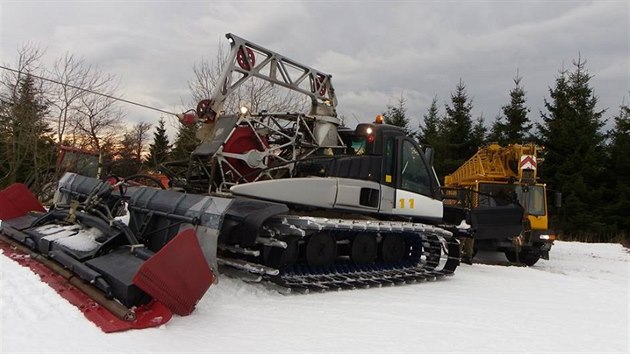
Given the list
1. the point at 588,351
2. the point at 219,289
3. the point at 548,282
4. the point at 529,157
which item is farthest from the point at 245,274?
the point at 529,157

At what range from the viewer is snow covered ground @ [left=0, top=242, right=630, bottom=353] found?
10.9ft

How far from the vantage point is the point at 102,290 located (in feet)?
13.3

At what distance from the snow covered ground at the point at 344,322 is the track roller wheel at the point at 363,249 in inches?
25.5

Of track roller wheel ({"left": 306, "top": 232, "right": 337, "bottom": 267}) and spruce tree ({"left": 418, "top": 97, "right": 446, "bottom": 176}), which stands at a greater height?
spruce tree ({"left": 418, "top": 97, "right": 446, "bottom": 176})

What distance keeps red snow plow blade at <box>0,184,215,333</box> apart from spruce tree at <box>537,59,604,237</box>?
25.7m

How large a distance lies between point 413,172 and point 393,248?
1195mm

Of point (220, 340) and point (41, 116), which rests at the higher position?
point (41, 116)

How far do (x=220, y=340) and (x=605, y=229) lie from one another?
2653cm

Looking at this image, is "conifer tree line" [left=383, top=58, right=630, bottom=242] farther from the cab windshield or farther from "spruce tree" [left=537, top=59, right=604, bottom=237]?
the cab windshield

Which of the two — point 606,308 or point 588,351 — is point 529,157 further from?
Result: point 588,351

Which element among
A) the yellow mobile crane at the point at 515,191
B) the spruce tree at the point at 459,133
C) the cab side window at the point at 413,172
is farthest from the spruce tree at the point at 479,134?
the cab side window at the point at 413,172

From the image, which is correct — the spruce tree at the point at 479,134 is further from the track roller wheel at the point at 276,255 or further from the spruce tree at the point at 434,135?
the track roller wheel at the point at 276,255

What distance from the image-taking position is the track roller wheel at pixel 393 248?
6996mm

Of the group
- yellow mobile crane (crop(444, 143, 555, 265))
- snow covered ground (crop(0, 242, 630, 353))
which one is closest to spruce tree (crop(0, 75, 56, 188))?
snow covered ground (crop(0, 242, 630, 353))
